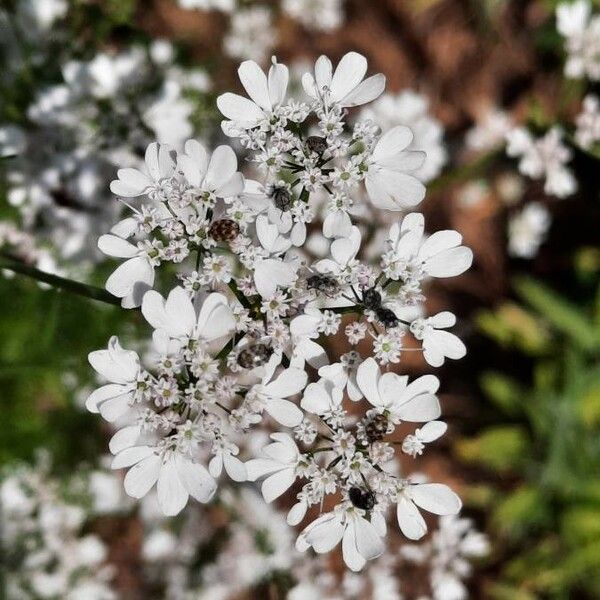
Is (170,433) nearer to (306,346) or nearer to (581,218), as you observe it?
(306,346)

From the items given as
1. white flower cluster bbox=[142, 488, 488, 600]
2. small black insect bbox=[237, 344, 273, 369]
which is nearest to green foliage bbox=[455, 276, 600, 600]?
white flower cluster bbox=[142, 488, 488, 600]

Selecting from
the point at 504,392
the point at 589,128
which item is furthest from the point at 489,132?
the point at 504,392

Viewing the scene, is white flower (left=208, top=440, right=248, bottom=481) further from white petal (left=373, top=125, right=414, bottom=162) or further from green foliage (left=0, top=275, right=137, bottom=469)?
green foliage (left=0, top=275, right=137, bottom=469)

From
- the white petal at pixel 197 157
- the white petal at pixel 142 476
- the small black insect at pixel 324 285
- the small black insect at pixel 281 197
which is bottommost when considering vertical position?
the white petal at pixel 142 476

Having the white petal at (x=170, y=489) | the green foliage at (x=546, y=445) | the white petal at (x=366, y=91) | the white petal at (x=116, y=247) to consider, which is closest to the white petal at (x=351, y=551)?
the white petal at (x=170, y=489)

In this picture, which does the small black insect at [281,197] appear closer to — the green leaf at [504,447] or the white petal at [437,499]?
the white petal at [437,499]

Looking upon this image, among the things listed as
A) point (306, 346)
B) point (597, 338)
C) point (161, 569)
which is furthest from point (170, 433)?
point (597, 338)
